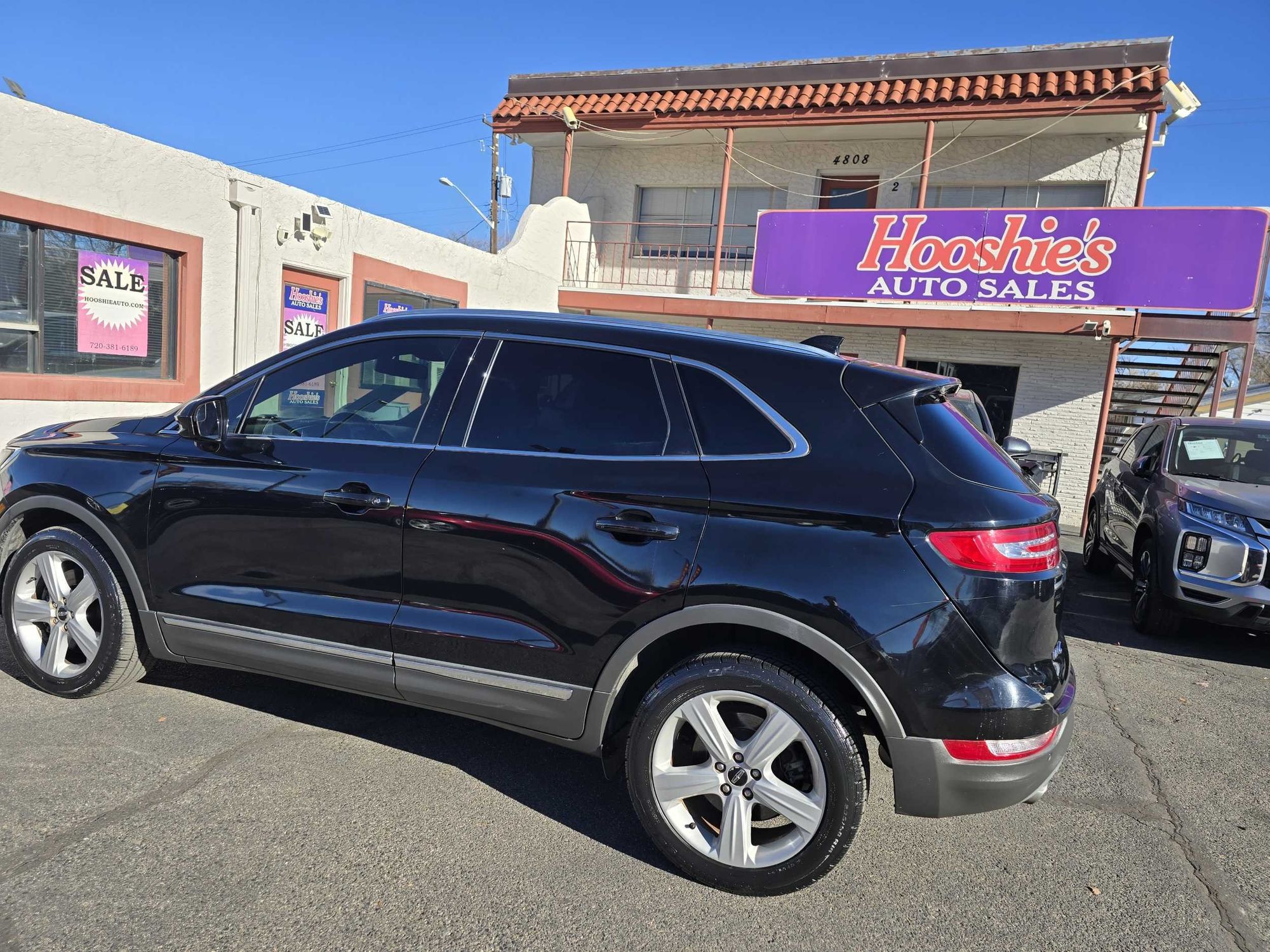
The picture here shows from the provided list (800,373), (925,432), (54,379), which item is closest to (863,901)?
(925,432)

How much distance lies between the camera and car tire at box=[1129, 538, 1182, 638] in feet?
A: 19.6

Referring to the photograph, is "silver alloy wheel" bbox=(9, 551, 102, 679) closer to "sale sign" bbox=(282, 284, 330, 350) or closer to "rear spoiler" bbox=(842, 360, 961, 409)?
"rear spoiler" bbox=(842, 360, 961, 409)

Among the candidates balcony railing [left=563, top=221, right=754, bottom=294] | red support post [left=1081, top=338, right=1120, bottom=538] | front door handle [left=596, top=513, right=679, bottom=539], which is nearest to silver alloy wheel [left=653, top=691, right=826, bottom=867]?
front door handle [left=596, top=513, right=679, bottom=539]

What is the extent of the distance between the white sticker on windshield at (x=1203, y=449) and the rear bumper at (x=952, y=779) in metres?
5.18

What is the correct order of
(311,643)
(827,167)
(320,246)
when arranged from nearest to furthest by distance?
(311,643)
(320,246)
(827,167)

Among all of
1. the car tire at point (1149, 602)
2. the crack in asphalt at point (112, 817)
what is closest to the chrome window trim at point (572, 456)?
the crack in asphalt at point (112, 817)

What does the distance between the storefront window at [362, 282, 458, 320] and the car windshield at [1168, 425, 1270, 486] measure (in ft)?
23.8

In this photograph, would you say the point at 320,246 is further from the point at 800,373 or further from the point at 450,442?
the point at 800,373

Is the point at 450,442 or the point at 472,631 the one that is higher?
the point at 450,442

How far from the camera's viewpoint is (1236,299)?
10289mm

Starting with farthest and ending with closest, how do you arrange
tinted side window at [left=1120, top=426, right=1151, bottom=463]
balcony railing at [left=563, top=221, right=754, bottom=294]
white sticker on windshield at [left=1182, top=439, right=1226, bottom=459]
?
1. balcony railing at [left=563, top=221, right=754, bottom=294]
2. tinted side window at [left=1120, top=426, right=1151, bottom=463]
3. white sticker on windshield at [left=1182, top=439, right=1226, bottom=459]

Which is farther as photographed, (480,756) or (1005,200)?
(1005,200)

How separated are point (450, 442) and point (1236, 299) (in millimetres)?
10905

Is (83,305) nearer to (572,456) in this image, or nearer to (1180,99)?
(572,456)
